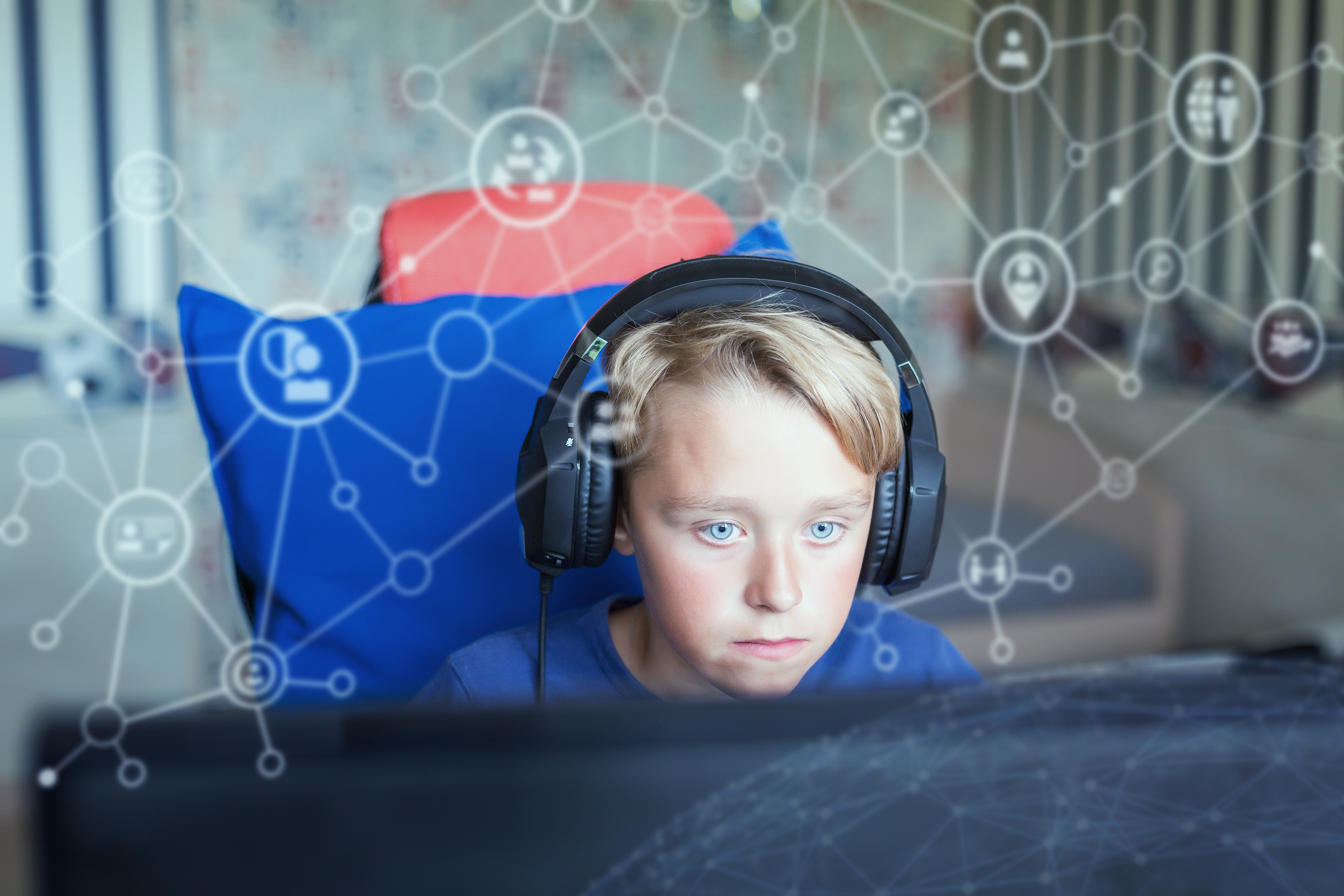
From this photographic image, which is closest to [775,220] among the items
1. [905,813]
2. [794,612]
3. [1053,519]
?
[1053,519]

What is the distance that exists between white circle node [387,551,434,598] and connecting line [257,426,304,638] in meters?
0.08

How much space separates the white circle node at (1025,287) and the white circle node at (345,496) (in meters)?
0.70

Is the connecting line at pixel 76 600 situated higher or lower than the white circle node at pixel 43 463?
lower

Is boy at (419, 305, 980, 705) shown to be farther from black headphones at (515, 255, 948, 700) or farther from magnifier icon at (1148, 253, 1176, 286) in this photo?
Result: magnifier icon at (1148, 253, 1176, 286)

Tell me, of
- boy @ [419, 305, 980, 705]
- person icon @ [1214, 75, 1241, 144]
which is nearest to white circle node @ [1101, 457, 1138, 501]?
person icon @ [1214, 75, 1241, 144]

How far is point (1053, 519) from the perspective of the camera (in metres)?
1.17

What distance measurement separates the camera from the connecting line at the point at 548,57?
1.08 metres

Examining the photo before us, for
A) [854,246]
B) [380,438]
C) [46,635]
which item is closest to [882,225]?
[854,246]

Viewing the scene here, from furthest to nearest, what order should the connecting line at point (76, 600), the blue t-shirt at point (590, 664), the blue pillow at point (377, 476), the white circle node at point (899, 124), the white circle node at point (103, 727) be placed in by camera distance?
1. the white circle node at point (899, 124)
2. the connecting line at point (76, 600)
3. the blue pillow at point (377, 476)
4. the blue t-shirt at point (590, 664)
5. the white circle node at point (103, 727)

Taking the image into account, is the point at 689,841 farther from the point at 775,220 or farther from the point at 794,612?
the point at 775,220

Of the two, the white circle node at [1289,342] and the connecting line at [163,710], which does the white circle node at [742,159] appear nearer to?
the white circle node at [1289,342]

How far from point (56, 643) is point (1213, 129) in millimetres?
1275
